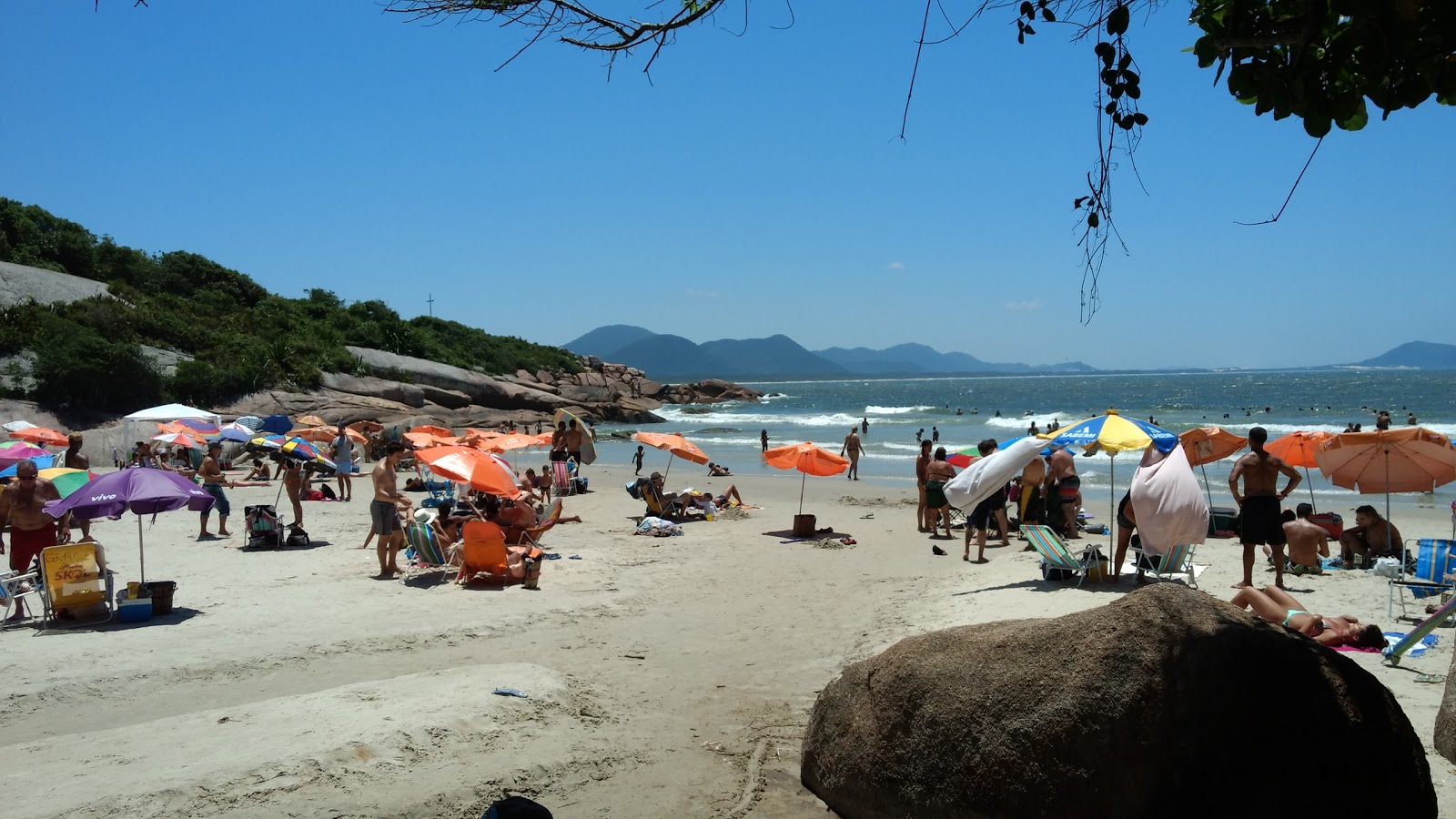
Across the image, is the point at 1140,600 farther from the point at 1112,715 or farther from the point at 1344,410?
the point at 1344,410

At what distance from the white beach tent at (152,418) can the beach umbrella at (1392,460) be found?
20.4 metres

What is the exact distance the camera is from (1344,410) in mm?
59094

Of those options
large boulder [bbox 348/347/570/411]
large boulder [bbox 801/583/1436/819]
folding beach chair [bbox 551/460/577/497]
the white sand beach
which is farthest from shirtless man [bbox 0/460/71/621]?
large boulder [bbox 348/347/570/411]

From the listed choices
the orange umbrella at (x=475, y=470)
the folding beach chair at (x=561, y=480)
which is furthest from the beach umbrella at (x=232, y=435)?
the orange umbrella at (x=475, y=470)

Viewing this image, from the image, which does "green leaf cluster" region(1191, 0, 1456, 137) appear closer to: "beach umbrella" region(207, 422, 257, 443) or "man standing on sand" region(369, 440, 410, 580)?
"man standing on sand" region(369, 440, 410, 580)

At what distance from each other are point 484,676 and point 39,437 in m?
18.3

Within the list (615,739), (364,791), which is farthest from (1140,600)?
(364,791)

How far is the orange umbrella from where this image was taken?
10820 mm

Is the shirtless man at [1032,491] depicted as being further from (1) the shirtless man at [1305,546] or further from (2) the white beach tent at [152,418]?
(2) the white beach tent at [152,418]

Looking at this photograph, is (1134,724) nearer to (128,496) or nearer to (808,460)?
(128,496)

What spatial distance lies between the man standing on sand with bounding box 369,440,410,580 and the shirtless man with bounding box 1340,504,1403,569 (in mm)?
10696

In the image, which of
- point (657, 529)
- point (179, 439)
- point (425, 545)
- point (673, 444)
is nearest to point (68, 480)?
point (425, 545)

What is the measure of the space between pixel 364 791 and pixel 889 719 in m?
2.74

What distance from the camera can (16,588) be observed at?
854cm
